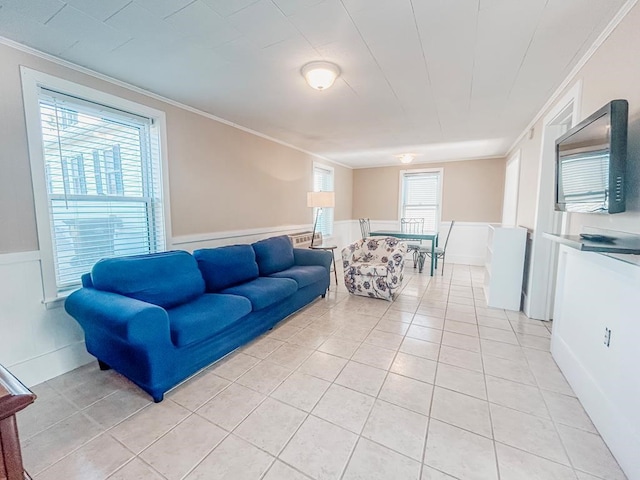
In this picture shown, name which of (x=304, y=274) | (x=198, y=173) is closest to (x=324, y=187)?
(x=304, y=274)

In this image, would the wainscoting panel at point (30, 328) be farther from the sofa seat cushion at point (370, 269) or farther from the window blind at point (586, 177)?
the window blind at point (586, 177)

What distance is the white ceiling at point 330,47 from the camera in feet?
5.16

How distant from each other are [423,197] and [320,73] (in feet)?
17.0

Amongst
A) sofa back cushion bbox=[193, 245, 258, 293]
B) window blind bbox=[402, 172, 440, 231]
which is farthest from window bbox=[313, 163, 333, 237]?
sofa back cushion bbox=[193, 245, 258, 293]

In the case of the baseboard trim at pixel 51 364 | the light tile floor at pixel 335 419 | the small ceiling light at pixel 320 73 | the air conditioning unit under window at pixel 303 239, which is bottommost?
the light tile floor at pixel 335 419

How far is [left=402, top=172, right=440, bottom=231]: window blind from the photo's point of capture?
21.5 ft

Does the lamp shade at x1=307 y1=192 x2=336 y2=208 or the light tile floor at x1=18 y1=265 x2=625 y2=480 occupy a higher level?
the lamp shade at x1=307 y1=192 x2=336 y2=208

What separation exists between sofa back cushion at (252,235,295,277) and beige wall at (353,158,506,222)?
3989 mm

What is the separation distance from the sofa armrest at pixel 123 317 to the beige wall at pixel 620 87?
2761 millimetres

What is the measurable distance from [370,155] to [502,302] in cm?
356

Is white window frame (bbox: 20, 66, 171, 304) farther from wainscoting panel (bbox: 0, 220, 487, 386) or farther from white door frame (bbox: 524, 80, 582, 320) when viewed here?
white door frame (bbox: 524, 80, 582, 320)

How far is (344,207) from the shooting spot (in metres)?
7.11

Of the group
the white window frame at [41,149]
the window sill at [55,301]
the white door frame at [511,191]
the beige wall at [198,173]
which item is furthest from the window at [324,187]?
the window sill at [55,301]

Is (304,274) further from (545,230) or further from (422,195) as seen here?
(422,195)
